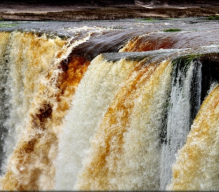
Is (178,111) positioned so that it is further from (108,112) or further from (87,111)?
(87,111)

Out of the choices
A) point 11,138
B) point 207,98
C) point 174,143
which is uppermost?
point 207,98

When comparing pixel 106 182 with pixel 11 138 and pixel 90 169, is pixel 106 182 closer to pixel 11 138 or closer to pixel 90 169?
pixel 90 169

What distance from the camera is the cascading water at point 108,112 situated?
4566 millimetres

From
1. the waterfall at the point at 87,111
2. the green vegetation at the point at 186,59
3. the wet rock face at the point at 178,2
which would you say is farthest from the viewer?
the wet rock face at the point at 178,2

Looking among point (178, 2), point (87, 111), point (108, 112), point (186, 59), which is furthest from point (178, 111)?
point (178, 2)

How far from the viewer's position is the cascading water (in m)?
4.57

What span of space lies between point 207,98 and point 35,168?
3554 millimetres

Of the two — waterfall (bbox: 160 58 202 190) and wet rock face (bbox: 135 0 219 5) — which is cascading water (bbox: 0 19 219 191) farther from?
wet rock face (bbox: 135 0 219 5)

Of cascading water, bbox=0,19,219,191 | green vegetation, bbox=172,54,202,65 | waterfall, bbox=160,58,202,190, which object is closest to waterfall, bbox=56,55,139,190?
cascading water, bbox=0,19,219,191

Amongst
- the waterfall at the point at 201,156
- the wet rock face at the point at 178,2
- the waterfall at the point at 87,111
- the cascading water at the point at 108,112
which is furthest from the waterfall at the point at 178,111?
the wet rock face at the point at 178,2

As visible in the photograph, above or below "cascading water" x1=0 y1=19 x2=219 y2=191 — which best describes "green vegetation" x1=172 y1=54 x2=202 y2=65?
above

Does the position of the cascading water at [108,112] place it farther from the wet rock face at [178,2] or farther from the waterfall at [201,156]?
the wet rock face at [178,2]

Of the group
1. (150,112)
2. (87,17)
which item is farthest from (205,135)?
(87,17)

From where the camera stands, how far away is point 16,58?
8.77m
